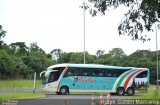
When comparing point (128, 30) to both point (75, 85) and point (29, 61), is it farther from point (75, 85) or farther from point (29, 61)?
point (29, 61)

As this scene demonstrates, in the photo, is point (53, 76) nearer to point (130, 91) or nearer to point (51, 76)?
point (51, 76)

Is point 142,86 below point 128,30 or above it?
below

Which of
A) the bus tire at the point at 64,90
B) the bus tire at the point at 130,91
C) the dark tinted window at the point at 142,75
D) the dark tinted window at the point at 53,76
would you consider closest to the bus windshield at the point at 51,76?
the dark tinted window at the point at 53,76

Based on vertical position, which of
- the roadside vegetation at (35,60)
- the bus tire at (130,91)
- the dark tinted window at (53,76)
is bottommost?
the bus tire at (130,91)

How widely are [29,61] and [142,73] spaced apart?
5085 cm

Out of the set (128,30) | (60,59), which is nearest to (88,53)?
(60,59)

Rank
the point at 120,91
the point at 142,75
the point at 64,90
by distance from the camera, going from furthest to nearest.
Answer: the point at 142,75
the point at 120,91
the point at 64,90

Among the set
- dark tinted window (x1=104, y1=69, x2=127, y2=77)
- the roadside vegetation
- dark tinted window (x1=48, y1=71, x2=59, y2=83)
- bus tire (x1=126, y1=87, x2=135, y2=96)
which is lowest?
bus tire (x1=126, y1=87, x2=135, y2=96)

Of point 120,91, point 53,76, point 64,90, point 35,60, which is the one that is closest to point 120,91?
point 120,91

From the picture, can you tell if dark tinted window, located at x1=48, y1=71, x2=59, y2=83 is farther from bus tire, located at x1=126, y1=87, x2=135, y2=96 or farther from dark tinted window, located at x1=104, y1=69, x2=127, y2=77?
bus tire, located at x1=126, y1=87, x2=135, y2=96

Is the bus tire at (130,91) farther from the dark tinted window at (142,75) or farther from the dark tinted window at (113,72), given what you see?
the dark tinted window at (113,72)

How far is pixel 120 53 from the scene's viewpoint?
128m

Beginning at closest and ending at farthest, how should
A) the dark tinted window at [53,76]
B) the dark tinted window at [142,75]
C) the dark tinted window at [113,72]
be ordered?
the dark tinted window at [53,76], the dark tinted window at [113,72], the dark tinted window at [142,75]

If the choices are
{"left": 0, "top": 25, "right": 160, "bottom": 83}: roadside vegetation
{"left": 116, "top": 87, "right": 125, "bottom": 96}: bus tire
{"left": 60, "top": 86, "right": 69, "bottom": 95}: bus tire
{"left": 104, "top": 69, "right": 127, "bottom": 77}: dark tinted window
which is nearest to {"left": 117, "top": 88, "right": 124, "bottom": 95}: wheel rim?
{"left": 116, "top": 87, "right": 125, "bottom": 96}: bus tire
